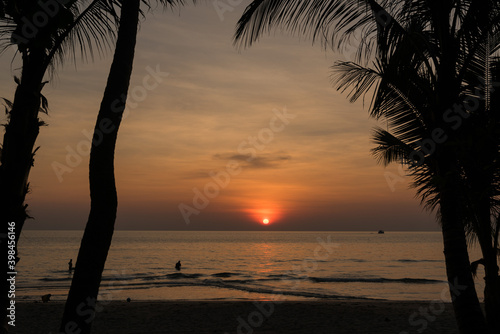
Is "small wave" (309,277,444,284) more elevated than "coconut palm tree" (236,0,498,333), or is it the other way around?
"small wave" (309,277,444,284)

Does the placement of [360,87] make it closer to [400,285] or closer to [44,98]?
[44,98]

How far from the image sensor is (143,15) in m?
5.64

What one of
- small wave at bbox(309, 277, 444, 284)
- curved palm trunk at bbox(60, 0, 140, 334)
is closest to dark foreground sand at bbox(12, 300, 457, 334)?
curved palm trunk at bbox(60, 0, 140, 334)

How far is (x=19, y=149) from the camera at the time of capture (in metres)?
4.06

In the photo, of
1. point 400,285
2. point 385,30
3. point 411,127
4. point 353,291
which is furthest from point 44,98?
point 400,285

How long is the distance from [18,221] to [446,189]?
4753 millimetres

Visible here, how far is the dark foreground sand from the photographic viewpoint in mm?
12578

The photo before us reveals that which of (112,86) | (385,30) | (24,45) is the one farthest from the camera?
(385,30)

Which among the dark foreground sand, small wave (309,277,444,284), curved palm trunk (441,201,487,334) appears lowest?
curved palm trunk (441,201,487,334)

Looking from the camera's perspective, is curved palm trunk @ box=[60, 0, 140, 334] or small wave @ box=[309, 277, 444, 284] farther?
small wave @ box=[309, 277, 444, 284]

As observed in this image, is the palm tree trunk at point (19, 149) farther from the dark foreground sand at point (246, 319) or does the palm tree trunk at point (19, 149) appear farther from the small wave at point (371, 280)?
the small wave at point (371, 280)

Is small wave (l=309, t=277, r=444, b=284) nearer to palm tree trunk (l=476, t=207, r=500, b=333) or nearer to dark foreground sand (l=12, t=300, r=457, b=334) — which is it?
dark foreground sand (l=12, t=300, r=457, b=334)

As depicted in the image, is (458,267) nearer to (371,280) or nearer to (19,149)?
(19,149)

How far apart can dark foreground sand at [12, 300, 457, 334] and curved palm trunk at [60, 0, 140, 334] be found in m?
9.24
